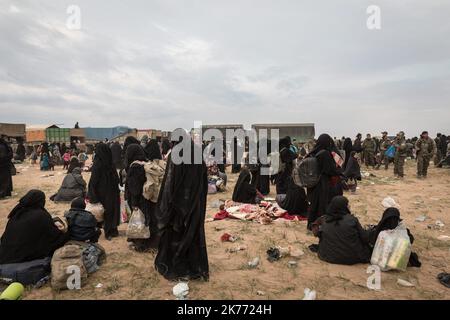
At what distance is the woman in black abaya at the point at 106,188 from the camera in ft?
17.5

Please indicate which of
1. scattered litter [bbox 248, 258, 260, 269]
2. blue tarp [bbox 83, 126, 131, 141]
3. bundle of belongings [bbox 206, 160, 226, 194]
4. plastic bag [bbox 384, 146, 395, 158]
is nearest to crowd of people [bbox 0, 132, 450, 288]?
scattered litter [bbox 248, 258, 260, 269]

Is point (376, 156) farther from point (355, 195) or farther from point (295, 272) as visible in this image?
point (295, 272)

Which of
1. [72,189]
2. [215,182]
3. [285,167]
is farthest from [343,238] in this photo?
[72,189]

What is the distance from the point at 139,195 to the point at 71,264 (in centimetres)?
122

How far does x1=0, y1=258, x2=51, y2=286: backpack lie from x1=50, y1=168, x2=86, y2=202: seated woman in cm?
492

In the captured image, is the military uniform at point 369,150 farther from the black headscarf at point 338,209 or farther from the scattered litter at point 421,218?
the black headscarf at point 338,209

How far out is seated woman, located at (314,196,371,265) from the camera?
14.1 feet

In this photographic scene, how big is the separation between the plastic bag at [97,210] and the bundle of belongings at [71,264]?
945 mm

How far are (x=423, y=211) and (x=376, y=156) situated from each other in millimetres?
9760

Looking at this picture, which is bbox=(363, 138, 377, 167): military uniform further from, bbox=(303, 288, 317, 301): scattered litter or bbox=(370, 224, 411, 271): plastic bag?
bbox=(303, 288, 317, 301): scattered litter

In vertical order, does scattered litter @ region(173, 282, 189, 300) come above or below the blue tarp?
below

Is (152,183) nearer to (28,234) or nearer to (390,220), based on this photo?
(28,234)

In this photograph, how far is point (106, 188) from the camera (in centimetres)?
544
